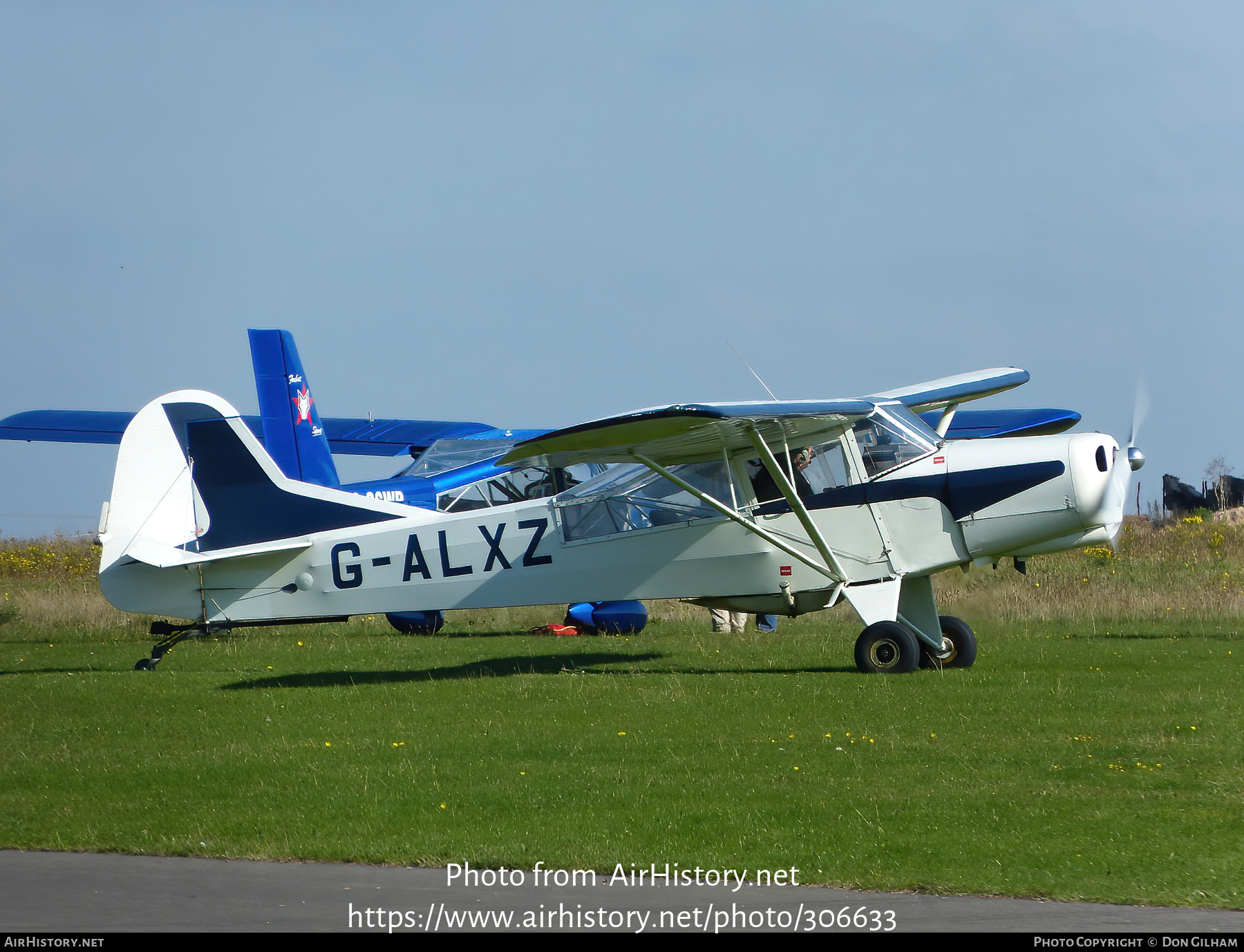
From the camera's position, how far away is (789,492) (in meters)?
12.3

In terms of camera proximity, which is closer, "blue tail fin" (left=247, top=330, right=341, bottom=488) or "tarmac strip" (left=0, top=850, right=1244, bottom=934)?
"tarmac strip" (left=0, top=850, right=1244, bottom=934)

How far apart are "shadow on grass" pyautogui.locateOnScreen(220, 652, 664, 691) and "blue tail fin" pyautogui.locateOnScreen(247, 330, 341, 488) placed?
6308mm

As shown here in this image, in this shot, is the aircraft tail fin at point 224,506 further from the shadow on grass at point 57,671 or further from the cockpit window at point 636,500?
the cockpit window at point 636,500

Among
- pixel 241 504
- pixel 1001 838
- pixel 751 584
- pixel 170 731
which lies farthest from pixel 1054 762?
pixel 241 504

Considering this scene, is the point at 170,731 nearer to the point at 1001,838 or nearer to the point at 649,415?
the point at 649,415

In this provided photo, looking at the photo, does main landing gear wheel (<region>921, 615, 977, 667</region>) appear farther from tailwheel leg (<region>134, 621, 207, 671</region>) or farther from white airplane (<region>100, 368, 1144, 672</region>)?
tailwheel leg (<region>134, 621, 207, 671</region>)

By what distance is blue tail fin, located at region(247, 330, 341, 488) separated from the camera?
65.8 feet

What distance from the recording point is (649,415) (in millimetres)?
11070

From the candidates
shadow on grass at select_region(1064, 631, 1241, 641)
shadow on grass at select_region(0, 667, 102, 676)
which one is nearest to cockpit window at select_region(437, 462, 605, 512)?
shadow on grass at select_region(0, 667, 102, 676)

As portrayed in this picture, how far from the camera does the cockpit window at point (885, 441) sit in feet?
41.7

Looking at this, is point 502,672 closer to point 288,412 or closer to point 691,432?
point 691,432

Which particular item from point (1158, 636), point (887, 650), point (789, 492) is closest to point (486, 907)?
point (789, 492)

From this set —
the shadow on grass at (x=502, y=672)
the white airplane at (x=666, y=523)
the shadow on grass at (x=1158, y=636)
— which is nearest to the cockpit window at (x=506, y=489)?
the shadow on grass at (x=502, y=672)
